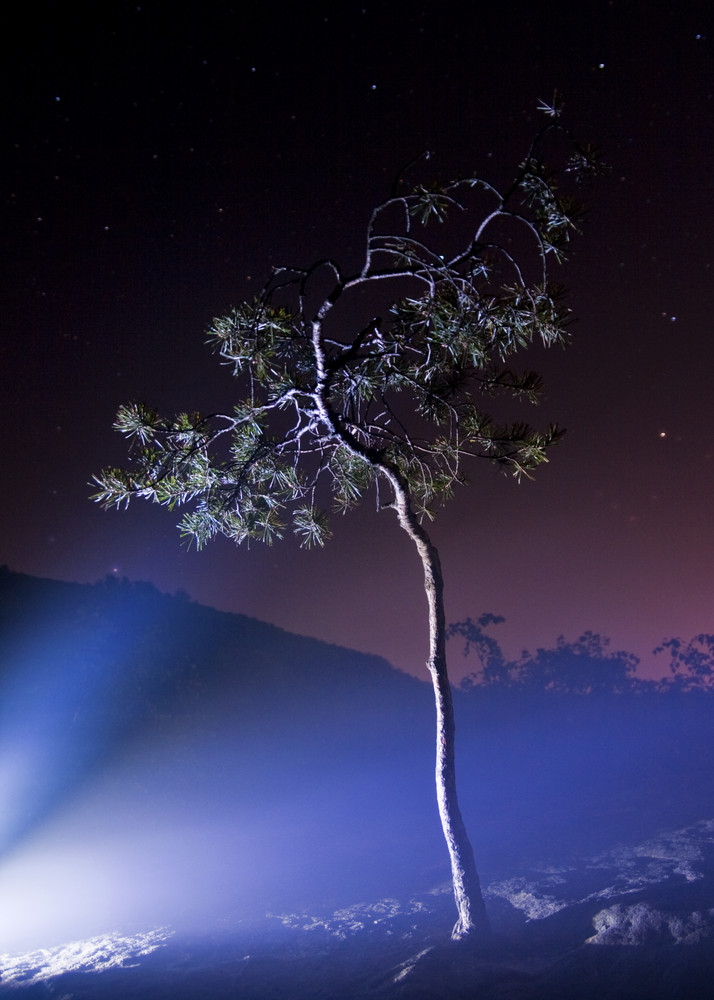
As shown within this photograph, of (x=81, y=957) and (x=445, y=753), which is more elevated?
(x=445, y=753)

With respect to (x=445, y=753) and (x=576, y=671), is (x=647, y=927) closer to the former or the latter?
(x=445, y=753)

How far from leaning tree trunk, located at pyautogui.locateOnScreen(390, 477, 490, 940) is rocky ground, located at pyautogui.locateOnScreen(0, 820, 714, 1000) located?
0.32m

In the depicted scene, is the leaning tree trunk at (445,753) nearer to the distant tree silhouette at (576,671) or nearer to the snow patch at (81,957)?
the snow patch at (81,957)

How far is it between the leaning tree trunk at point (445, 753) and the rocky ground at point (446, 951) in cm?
32

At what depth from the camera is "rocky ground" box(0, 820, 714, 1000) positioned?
17.0 feet

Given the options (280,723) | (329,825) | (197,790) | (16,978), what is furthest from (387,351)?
(280,723)

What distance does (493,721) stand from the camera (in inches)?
1567

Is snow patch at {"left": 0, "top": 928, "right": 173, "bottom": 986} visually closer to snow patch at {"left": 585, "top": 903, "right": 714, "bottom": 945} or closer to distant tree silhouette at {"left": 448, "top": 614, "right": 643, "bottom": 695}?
snow patch at {"left": 585, "top": 903, "right": 714, "bottom": 945}

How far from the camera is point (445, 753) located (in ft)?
21.4

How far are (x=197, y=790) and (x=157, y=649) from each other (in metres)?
9.69

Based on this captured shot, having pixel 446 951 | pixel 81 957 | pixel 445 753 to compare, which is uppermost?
pixel 445 753

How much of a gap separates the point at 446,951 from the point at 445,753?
1793 millimetres

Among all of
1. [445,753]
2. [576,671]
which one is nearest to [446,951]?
[445,753]

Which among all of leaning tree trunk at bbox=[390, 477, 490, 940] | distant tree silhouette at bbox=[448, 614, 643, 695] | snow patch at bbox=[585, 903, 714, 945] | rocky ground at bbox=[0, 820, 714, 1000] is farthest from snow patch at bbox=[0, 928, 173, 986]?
distant tree silhouette at bbox=[448, 614, 643, 695]
